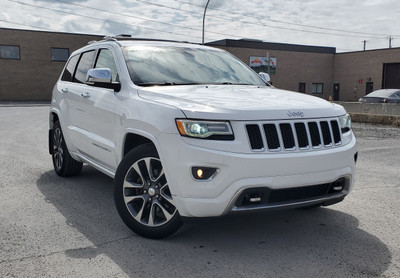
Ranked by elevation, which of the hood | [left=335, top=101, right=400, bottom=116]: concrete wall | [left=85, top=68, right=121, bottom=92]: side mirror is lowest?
[left=335, top=101, right=400, bottom=116]: concrete wall

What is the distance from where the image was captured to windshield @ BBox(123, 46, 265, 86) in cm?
446

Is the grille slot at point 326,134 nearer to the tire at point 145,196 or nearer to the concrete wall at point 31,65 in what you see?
the tire at point 145,196

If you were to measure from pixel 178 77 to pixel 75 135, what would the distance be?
70.4 inches

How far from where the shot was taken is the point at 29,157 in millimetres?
8055

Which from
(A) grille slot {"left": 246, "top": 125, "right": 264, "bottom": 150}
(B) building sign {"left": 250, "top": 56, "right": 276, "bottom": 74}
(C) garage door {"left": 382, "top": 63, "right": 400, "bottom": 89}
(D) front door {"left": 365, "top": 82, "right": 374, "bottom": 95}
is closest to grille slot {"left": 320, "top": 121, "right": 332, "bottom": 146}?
(A) grille slot {"left": 246, "top": 125, "right": 264, "bottom": 150}

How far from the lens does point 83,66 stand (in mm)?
5832

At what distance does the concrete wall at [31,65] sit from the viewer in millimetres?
36938

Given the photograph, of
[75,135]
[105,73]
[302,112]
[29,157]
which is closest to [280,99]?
[302,112]

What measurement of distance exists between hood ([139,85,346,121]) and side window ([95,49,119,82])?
2.64 feet

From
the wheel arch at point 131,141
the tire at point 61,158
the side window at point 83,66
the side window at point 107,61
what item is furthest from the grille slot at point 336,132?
the tire at point 61,158

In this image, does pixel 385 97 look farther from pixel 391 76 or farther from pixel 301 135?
pixel 391 76

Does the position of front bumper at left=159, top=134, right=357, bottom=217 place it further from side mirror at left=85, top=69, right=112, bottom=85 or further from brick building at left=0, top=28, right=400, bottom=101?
brick building at left=0, top=28, right=400, bottom=101

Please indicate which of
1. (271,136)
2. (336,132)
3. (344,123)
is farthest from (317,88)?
(271,136)

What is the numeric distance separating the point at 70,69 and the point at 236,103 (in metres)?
3.62
